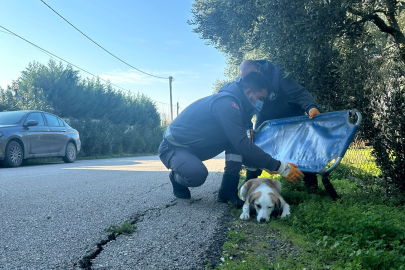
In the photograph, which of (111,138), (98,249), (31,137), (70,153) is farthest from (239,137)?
(111,138)

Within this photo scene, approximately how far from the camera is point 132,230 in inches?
123

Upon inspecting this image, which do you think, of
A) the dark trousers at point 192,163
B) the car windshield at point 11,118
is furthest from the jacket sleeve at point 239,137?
the car windshield at point 11,118

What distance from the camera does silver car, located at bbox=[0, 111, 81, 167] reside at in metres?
9.83

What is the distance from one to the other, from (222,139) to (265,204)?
3.70 ft

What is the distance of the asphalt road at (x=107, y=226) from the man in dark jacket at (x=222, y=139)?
1.21 feet

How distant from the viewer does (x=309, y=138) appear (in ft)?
14.3

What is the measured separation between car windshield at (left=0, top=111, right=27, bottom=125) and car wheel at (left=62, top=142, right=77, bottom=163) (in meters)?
2.33

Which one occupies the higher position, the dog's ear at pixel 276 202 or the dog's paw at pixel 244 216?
the dog's ear at pixel 276 202

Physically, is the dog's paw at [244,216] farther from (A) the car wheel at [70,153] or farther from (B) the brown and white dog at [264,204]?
(A) the car wheel at [70,153]

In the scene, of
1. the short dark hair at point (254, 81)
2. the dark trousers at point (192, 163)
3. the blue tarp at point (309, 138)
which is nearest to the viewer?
the blue tarp at point (309, 138)

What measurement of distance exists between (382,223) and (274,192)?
4.37ft

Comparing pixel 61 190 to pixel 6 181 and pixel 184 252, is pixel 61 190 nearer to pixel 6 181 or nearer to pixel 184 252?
pixel 6 181

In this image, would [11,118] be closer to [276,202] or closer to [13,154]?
[13,154]

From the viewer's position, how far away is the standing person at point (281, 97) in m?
4.64
